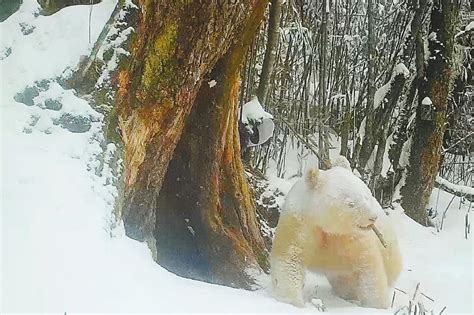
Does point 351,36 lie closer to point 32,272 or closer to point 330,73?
point 330,73

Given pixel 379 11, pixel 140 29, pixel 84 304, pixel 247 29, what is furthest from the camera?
pixel 379 11

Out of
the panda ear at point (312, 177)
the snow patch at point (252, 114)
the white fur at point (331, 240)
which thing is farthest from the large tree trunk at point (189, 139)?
the panda ear at point (312, 177)

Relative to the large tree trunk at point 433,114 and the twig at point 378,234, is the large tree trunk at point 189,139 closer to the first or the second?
the twig at point 378,234

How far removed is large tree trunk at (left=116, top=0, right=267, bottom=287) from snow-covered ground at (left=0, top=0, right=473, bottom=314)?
0.30 m

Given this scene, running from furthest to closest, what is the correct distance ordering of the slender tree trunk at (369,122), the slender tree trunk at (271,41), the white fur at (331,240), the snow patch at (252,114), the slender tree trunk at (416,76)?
the slender tree trunk at (369,122) → the slender tree trunk at (416,76) → the slender tree trunk at (271,41) → the snow patch at (252,114) → the white fur at (331,240)

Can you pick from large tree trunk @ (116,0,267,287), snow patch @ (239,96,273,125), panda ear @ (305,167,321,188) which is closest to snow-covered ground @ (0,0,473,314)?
large tree trunk @ (116,0,267,287)

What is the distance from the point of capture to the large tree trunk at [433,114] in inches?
243

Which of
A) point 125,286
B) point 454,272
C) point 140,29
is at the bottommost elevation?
point 454,272

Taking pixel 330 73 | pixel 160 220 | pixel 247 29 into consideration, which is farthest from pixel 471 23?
pixel 160 220

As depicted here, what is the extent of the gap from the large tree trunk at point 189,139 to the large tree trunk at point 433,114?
251cm

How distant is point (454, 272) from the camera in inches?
171

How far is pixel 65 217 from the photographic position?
2.34 m

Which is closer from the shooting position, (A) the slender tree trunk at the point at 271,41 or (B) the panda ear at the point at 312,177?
(B) the panda ear at the point at 312,177

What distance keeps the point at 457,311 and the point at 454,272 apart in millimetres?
1027
